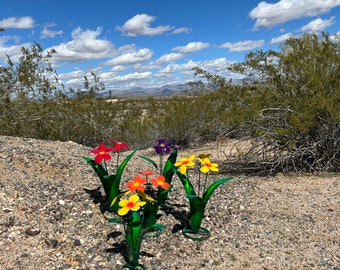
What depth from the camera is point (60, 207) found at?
144 inches

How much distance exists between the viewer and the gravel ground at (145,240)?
10.1ft

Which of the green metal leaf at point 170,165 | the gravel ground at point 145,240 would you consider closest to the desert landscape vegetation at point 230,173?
the gravel ground at point 145,240

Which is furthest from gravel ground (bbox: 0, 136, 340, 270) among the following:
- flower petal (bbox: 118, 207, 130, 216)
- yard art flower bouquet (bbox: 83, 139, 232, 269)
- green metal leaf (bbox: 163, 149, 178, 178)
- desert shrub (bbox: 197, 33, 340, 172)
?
desert shrub (bbox: 197, 33, 340, 172)

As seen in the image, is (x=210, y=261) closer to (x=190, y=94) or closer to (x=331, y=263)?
(x=331, y=263)

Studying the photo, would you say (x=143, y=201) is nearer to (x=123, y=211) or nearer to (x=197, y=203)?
(x=123, y=211)

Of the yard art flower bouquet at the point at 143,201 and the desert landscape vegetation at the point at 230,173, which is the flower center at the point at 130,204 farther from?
the desert landscape vegetation at the point at 230,173

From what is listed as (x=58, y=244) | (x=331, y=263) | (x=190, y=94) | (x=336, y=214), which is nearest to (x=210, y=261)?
(x=331, y=263)

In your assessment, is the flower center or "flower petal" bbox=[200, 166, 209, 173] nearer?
the flower center

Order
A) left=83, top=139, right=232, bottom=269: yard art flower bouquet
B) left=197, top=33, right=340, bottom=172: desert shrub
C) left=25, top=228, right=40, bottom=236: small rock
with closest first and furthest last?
left=83, top=139, right=232, bottom=269: yard art flower bouquet, left=25, top=228, right=40, bottom=236: small rock, left=197, top=33, right=340, bottom=172: desert shrub

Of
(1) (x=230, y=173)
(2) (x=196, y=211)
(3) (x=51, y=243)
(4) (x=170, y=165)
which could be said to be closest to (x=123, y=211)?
(3) (x=51, y=243)

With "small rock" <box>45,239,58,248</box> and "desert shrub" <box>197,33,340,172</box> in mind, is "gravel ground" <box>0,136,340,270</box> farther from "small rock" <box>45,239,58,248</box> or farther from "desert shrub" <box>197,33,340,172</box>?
"desert shrub" <box>197,33,340,172</box>

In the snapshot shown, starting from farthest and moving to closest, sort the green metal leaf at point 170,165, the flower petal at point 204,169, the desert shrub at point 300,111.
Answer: the desert shrub at point 300,111
the green metal leaf at point 170,165
the flower petal at point 204,169

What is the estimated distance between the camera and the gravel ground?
309cm

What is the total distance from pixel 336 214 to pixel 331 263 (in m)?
1.29
